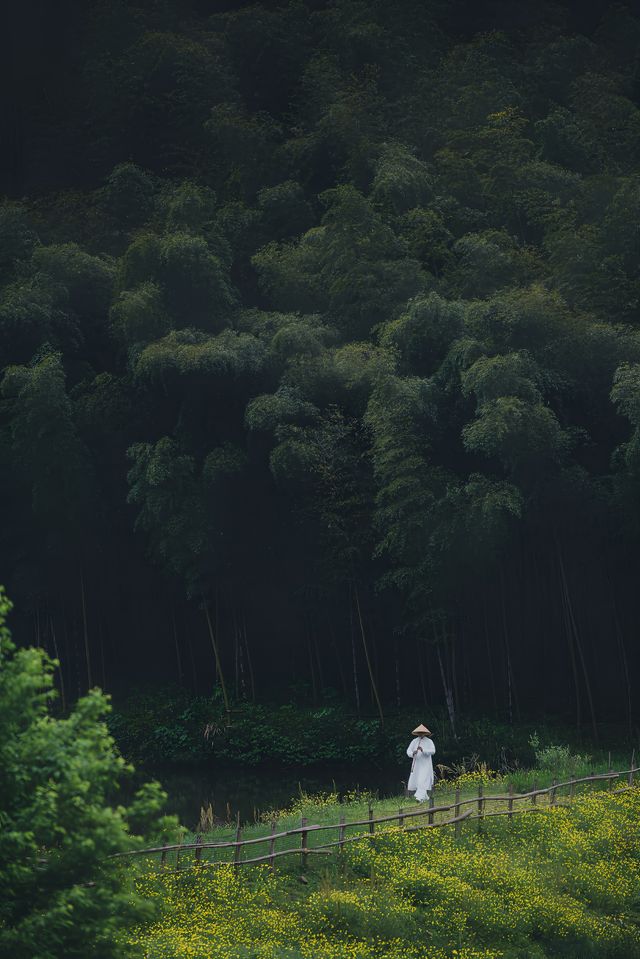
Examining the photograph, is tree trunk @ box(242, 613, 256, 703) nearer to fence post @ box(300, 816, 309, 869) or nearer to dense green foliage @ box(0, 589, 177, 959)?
fence post @ box(300, 816, 309, 869)

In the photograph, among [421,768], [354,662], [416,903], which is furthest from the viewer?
[354,662]

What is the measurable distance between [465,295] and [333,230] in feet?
10.6

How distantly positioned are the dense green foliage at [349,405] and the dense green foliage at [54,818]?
12424 mm

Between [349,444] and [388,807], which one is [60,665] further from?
[388,807]

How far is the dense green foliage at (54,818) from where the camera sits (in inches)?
297

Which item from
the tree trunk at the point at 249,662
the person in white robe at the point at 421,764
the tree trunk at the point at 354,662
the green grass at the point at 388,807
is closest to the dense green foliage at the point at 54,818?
the green grass at the point at 388,807

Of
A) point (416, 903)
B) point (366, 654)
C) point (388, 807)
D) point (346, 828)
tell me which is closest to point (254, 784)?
point (366, 654)

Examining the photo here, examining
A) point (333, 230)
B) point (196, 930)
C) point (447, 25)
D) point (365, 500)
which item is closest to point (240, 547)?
point (365, 500)

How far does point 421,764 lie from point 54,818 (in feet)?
26.5

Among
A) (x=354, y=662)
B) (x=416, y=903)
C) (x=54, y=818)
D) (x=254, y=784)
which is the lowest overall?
(x=416, y=903)

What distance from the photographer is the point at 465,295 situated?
2422 cm

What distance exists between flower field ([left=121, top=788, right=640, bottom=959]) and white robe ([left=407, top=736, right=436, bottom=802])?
63.1 inches

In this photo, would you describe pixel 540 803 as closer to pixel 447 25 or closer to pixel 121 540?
pixel 121 540

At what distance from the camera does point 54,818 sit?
25.1ft
